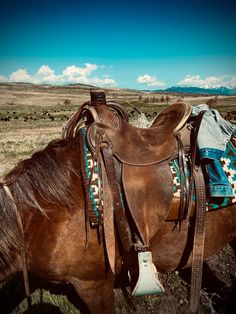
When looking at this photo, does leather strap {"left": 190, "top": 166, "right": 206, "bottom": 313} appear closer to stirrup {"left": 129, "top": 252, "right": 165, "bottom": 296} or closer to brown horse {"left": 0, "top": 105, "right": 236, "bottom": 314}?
brown horse {"left": 0, "top": 105, "right": 236, "bottom": 314}

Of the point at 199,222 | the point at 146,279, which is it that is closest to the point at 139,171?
the point at 199,222

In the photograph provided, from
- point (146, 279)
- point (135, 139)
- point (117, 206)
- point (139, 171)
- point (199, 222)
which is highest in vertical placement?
point (135, 139)

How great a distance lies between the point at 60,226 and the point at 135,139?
878 mm

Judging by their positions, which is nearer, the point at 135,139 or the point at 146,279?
the point at 146,279

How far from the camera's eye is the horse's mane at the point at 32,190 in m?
1.79

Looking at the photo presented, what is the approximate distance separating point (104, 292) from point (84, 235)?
0.54 metres

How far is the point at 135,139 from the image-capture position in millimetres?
1950

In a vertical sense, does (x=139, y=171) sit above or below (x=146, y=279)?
above

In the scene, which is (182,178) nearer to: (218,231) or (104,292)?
(218,231)

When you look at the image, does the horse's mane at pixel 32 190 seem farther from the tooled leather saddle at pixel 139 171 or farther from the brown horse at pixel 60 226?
the tooled leather saddle at pixel 139 171

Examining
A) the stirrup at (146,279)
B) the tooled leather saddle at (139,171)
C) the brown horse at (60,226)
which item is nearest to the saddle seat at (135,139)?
the tooled leather saddle at (139,171)

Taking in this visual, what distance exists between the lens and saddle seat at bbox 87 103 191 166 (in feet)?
6.02

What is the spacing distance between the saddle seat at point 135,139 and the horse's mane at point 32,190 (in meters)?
0.33

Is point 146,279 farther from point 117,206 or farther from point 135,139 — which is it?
point 135,139
